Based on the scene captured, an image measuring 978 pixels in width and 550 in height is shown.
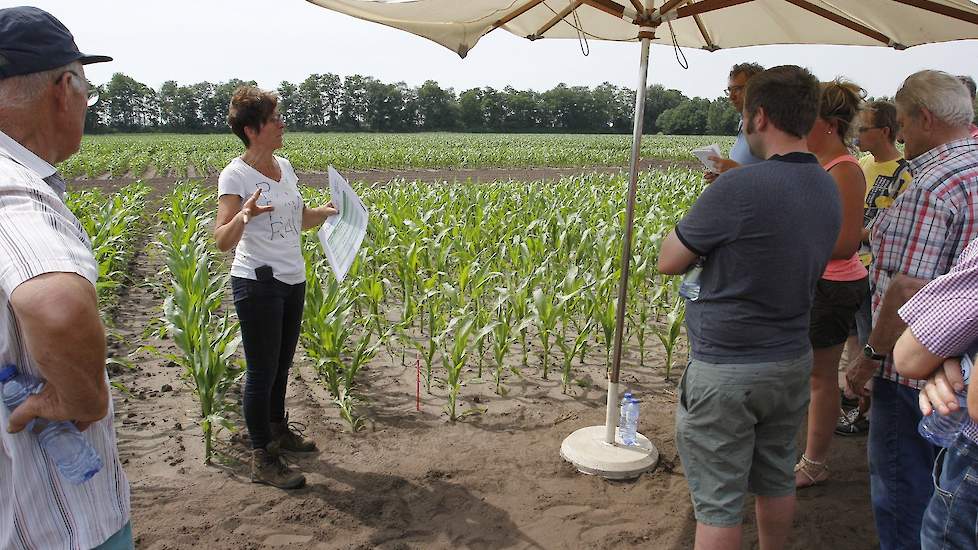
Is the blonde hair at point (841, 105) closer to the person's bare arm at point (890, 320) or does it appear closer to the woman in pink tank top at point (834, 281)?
the woman in pink tank top at point (834, 281)

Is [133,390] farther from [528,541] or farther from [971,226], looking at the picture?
[971,226]

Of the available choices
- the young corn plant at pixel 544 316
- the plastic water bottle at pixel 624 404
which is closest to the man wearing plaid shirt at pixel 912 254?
the plastic water bottle at pixel 624 404

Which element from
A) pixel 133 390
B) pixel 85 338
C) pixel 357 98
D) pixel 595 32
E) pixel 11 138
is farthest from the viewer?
pixel 357 98

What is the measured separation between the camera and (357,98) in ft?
296

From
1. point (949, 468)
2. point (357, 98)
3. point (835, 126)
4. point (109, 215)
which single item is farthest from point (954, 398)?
point (357, 98)

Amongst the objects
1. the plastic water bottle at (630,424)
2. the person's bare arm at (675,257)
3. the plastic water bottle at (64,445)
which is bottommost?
the plastic water bottle at (630,424)

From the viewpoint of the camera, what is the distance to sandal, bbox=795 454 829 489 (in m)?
3.11

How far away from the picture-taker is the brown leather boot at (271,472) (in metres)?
3.10

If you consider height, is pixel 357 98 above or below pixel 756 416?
above

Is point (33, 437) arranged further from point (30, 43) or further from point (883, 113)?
point (883, 113)

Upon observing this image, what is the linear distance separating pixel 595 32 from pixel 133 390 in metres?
4.01

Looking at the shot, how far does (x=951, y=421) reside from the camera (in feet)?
4.29

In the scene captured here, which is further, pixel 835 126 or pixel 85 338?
pixel 835 126

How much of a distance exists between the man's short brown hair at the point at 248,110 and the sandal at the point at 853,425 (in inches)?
143
